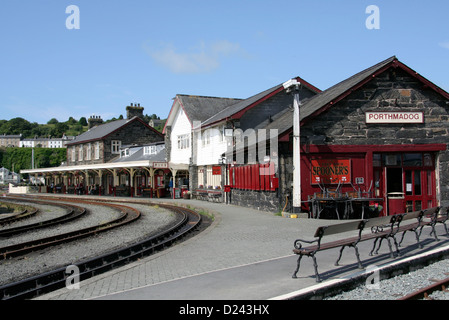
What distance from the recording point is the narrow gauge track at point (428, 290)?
571cm

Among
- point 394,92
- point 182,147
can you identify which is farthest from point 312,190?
point 182,147

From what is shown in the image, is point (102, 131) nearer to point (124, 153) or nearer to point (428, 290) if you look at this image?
point (124, 153)

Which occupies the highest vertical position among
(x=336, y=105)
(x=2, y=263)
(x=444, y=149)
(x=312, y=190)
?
(x=336, y=105)

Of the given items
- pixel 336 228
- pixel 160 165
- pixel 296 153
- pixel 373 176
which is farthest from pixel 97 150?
pixel 336 228

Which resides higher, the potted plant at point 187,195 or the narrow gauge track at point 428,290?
the potted plant at point 187,195

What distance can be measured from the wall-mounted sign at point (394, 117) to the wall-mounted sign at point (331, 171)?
1.76 metres

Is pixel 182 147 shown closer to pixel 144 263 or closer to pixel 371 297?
pixel 144 263

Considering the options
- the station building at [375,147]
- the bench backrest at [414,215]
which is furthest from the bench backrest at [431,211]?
the station building at [375,147]

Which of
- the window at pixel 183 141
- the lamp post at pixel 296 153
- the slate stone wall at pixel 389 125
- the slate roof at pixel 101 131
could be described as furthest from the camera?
the slate roof at pixel 101 131

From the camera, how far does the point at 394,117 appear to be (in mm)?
15648

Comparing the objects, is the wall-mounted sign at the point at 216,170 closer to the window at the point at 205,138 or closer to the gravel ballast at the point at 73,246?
the window at the point at 205,138

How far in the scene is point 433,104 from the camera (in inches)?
621
